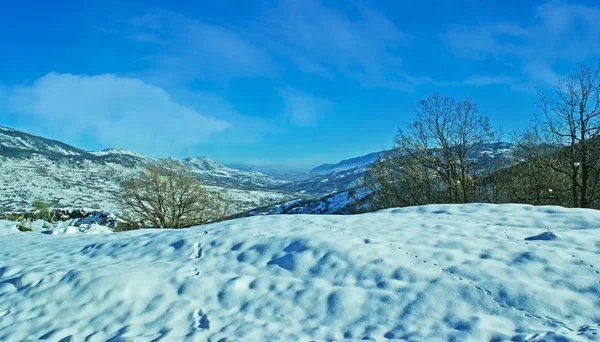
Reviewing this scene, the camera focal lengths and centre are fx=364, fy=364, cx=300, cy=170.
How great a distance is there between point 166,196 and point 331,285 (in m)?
31.8

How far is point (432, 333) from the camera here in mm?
4793

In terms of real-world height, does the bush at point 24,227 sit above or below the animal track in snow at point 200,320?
above

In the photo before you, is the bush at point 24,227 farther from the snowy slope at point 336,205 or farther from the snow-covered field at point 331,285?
the snowy slope at point 336,205

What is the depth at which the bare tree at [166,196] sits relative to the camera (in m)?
34.2

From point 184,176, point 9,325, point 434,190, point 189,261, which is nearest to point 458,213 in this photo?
point 189,261

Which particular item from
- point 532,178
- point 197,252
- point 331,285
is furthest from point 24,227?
point 532,178

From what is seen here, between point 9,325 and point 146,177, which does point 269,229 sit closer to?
point 9,325

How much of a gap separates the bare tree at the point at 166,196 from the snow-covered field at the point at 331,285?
25.5 m

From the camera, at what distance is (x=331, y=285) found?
20.5 feet

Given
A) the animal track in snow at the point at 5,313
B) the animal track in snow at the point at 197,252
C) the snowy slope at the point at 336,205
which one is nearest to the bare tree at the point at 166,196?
the snowy slope at the point at 336,205

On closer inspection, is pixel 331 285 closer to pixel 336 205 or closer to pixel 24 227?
pixel 24 227

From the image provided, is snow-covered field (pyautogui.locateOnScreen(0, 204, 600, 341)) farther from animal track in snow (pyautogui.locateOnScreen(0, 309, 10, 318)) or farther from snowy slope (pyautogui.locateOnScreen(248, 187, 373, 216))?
snowy slope (pyautogui.locateOnScreen(248, 187, 373, 216))

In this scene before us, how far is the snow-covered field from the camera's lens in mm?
5082

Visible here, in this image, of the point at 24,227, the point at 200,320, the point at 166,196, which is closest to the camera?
the point at 200,320
